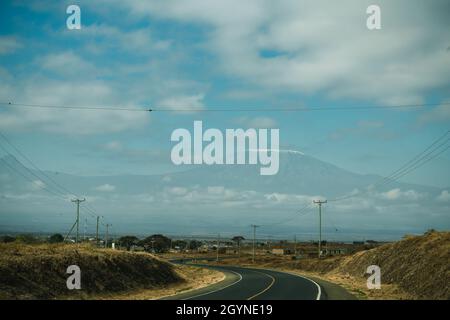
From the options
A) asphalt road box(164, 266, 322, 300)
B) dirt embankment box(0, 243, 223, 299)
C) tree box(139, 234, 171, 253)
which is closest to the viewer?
dirt embankment box(0, 243, 223, 299)

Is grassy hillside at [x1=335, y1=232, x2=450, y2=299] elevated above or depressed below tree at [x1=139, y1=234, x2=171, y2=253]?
above

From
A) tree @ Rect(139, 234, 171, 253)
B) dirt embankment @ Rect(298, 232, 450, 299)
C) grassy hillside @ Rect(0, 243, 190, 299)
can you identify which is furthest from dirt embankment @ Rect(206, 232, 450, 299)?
tree @ Rect(139, 234, 171, 253)

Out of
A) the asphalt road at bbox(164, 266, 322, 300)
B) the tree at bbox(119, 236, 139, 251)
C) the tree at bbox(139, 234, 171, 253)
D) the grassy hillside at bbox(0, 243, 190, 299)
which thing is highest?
the grassy hillside at bbox(0, 243, 190, 299)

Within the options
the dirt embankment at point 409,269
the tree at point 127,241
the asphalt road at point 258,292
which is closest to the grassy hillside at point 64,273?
the asphalt road at point 258,292

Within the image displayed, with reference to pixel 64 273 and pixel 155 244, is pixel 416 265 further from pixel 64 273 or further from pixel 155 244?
pixel 155 244

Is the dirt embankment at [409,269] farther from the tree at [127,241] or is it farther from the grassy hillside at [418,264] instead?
the tree at [127,241]

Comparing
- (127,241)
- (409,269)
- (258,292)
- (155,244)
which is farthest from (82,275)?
(155,244)

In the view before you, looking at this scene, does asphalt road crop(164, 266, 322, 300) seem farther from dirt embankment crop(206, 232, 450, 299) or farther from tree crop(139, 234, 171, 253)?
tree crop(139, 234, 171, 253)
